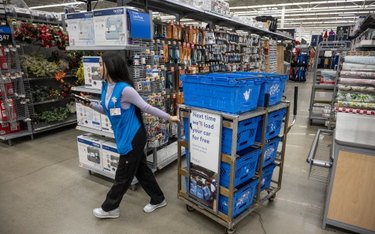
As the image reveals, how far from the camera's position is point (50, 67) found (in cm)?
526

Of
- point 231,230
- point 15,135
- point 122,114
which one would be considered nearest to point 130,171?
point 122,114

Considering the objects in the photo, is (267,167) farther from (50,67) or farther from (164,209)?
(50,67)

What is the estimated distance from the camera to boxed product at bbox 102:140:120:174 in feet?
10.0

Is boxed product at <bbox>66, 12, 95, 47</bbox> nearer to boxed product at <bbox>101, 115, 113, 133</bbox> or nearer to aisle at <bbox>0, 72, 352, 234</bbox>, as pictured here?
boxed product at <bbox>101, 115, 113, 133</bbox>

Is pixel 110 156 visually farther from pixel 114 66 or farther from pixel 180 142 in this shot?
pixel 114 66

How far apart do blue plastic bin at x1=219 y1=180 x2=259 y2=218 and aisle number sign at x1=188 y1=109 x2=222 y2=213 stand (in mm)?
84

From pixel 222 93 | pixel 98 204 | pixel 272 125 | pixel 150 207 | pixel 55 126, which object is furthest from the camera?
pixel 55 126

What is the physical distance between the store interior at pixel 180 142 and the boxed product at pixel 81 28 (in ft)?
0.06

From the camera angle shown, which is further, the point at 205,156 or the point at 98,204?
the point at 98,204

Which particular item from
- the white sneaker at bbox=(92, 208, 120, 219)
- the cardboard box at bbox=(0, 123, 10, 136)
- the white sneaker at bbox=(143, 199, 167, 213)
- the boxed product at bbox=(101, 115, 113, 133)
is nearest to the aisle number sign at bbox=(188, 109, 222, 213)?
the white sneaker at bbox=(143, 199, 167, 213)

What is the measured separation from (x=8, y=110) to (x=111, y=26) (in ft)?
11.7

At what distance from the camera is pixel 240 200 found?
232 centimetres

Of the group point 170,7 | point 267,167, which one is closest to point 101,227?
point 267,167

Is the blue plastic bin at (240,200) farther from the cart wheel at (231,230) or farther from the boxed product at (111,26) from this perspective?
the boxed product at (111,26)
